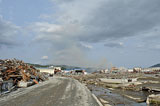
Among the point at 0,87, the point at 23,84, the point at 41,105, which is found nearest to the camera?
the point at 41,105

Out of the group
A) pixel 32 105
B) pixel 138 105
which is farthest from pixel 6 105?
pixel 138 105

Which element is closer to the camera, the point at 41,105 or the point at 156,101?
the point at 41,105

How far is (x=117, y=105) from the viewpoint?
48.1ft

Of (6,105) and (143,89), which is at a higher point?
(6,105)

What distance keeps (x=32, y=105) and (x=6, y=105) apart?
2299mm

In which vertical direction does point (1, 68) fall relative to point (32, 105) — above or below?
above

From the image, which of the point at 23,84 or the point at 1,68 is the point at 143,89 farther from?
the point at 1,68

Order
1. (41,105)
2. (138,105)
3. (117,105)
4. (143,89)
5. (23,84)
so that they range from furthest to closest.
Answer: (143,89) < (23,84) < (138,105) < (117,105) < (41,105)

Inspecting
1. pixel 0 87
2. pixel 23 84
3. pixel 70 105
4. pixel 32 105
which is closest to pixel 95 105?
pixel 70 105

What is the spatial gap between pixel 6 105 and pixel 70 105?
18.2ft

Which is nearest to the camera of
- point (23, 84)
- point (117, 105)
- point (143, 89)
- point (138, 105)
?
point (117, 105)

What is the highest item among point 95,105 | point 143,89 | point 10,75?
point 10,75

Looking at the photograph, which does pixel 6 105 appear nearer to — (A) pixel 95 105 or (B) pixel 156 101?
(A) pixel 95 105

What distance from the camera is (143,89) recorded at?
2855cm
